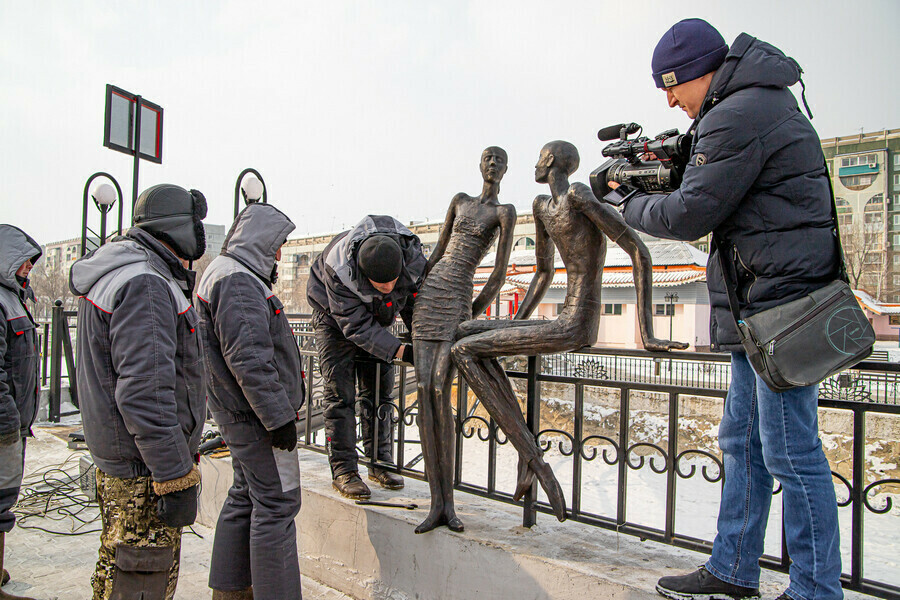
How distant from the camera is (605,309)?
3300 centimetres

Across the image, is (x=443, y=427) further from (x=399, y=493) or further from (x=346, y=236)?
(x=346, y=236)

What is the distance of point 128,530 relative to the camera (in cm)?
229

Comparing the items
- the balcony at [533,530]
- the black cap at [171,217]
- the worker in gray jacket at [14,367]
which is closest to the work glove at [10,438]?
the worker in gray jacket at [14,367]

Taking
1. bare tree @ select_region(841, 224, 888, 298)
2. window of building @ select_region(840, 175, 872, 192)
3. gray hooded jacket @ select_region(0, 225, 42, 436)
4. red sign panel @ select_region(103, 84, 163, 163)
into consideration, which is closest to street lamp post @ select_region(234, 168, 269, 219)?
gray hooded jacket @ select_region(0, 225, 42, 436)

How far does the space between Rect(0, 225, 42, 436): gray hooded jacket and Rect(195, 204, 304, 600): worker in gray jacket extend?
143 cm

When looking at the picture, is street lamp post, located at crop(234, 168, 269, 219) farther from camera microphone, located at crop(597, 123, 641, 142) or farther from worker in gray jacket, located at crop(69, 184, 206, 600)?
camera microphone, located at crop(597, 123, 641, 142)

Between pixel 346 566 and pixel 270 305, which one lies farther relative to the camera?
pixel 346 566

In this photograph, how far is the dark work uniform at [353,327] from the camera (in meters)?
3.64

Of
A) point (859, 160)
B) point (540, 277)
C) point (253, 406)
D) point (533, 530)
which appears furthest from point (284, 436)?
point (859, 160)

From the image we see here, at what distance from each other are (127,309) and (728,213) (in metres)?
2.32

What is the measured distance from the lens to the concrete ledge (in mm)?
2693

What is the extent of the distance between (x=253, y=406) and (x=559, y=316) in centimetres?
162

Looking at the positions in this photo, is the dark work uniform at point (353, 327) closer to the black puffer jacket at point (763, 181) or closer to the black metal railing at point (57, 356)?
the black puffer jacket at point (763, 181)

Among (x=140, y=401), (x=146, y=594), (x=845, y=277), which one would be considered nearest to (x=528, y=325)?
(x=845, y=277)
